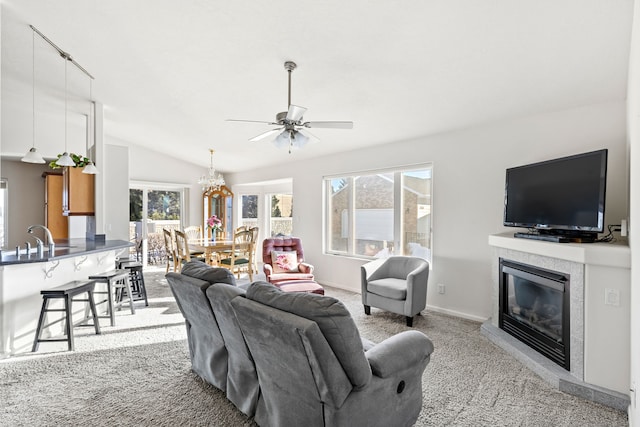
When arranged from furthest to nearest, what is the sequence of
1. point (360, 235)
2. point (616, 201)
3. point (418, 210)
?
point (360, 235)
point (418, 210)
point (616, 201)

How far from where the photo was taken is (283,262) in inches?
195

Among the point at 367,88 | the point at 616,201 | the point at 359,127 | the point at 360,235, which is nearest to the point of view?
the point at 616,201

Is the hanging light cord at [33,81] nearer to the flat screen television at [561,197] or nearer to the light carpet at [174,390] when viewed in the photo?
the light carpet at [174,390]

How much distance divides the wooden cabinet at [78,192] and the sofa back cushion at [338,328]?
15.3 feet

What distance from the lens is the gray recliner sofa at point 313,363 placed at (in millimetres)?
1499

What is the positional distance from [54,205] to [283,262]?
470cm

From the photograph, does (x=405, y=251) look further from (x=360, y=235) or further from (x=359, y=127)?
(x=359, y=127)

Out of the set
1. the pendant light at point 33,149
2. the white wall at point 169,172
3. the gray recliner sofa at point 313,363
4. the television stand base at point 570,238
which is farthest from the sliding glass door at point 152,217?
the television stand base at point 570,238

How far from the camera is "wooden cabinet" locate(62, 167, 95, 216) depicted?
4.68 meters

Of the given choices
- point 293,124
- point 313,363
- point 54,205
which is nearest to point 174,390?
point 313,363

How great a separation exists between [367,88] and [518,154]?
186 centimetres

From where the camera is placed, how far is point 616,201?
2932 mm

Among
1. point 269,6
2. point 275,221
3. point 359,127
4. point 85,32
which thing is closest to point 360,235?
point 359,127

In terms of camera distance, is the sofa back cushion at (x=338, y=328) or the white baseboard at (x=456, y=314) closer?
the sofa back cushion at (x=338, y=328)
